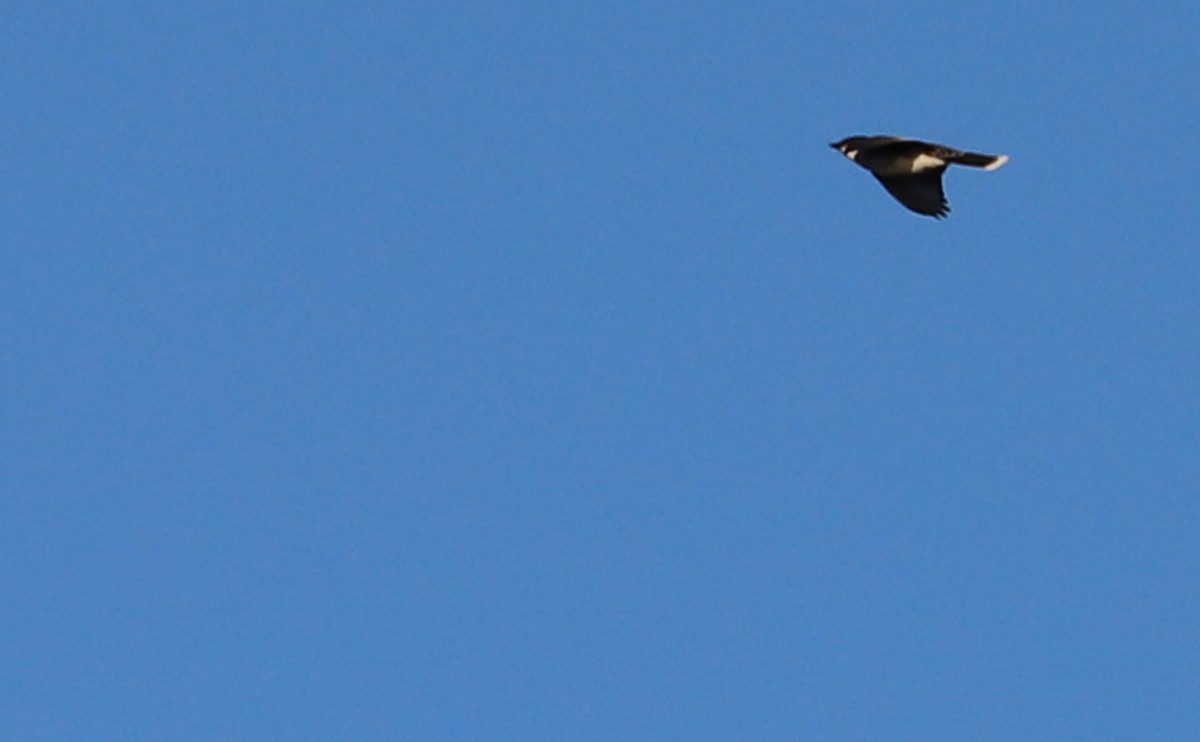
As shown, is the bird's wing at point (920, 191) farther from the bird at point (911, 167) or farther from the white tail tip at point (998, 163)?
the white tail tip at point (998, 163)

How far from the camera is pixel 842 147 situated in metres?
28.5

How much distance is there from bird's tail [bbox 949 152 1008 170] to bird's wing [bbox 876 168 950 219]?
0.56m

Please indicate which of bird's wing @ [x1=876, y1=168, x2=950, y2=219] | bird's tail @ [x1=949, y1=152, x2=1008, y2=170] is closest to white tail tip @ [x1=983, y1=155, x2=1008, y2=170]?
bird's tail @ [x1=949, y1=152, x2=1008, y2=170]

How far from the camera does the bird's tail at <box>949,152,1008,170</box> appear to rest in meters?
26.3

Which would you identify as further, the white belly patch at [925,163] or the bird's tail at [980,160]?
the white belly patch at [925,163]

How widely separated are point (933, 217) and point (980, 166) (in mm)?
1072

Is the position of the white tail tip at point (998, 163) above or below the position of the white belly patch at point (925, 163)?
below

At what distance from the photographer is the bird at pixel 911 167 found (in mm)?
27312

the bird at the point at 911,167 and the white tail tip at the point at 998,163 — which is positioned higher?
the bird at the point at 911,167

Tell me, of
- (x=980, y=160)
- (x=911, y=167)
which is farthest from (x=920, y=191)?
(x=980, y=160)

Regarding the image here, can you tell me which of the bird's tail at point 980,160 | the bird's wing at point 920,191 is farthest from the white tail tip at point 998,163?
the bird's wing at point 920,191

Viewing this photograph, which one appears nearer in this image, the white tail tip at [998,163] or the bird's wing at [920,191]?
the white tail tip at [998,163]

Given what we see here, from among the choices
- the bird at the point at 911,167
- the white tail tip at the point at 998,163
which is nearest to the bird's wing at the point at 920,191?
the bird at the point at 911,167

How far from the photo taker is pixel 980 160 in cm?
2669
